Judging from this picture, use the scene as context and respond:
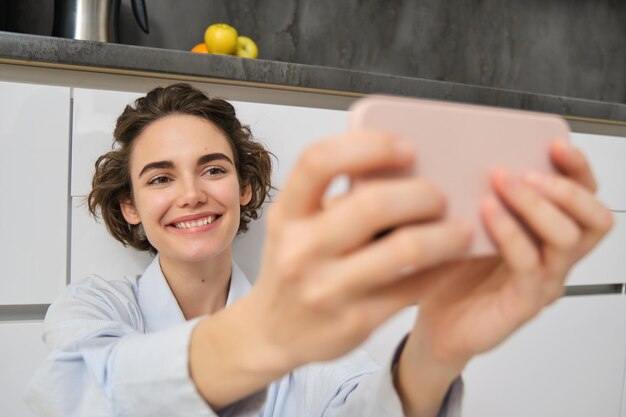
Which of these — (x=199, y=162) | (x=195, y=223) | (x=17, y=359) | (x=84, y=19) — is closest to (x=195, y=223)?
(x=195, y=223)

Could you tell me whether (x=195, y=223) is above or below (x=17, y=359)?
above

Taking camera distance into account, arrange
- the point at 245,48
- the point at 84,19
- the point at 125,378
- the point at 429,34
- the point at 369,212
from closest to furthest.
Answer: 1. the point at 369,212
2. the point at 125,378
3. the point at 84,19
4. the point at 245,48
5. the point at 429,34

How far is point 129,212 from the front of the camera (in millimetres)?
1042

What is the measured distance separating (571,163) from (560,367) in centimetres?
114

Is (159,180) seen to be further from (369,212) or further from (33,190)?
(369,212)

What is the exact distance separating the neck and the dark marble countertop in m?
0.32

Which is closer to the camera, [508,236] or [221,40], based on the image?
[508,236]

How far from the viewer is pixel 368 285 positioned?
0.96ft

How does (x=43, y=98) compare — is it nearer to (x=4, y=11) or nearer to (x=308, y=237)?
(x=4, y=11)

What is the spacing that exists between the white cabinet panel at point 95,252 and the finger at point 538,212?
0.83 meters

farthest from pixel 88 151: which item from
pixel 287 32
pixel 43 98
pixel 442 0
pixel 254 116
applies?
pixel 442 0

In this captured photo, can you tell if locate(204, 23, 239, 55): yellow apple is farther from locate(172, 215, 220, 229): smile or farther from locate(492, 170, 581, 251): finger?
locate(492, 170, 581, 251): finger

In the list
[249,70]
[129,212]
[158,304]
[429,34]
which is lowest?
[158,304]

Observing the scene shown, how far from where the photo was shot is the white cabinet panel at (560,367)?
4.16 ft
